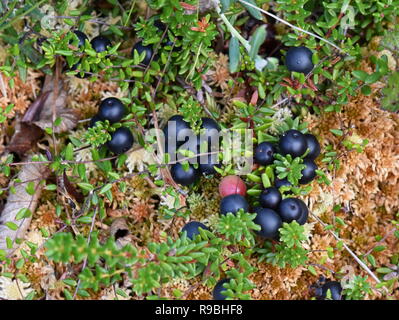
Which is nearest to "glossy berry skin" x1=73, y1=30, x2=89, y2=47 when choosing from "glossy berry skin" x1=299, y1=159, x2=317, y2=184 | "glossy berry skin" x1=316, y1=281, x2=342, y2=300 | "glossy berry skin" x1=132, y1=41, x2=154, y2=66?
"glossy berry skin" x1=132, y1=41, x2=154, y2=66

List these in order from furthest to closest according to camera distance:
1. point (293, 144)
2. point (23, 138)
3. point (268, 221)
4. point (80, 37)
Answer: point (23, 138) < point (80, 37) < point (293, 144) < point (268, 221)

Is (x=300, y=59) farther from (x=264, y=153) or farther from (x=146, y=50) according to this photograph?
(x=146, y=50)

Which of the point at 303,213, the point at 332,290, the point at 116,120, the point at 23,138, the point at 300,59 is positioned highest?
the point at 300,59

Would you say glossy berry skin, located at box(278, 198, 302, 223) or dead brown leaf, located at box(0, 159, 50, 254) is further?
dead brown leaf, located at box(0, 159, 50, 254)

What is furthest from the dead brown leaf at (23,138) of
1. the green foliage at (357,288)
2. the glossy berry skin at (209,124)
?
the green foliage at (357,288)

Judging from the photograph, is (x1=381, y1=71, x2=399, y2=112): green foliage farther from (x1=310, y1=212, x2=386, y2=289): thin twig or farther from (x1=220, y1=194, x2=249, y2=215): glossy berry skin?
(x1=220, y1=194, x2=249, y2=215): glossy berry skin

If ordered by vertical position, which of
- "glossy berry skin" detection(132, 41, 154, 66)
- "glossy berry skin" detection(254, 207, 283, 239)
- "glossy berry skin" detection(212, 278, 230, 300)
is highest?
"glossy berry skin" detection(132, 41, 154, 66)

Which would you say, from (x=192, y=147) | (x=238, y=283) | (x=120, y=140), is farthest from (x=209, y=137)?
(x=238, y=283)
